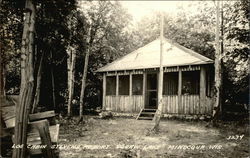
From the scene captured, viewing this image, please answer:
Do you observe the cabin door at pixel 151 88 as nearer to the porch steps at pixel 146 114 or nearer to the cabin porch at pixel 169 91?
the cabin porch at pixel 169 91

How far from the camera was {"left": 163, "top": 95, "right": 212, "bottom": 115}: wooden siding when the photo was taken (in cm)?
1611

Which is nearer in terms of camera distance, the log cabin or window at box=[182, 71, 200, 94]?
the log cabin

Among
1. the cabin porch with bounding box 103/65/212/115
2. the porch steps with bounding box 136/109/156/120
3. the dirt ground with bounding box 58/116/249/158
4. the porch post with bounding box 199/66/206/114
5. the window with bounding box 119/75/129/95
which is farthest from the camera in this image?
the window with bounding box 119/75/129/95

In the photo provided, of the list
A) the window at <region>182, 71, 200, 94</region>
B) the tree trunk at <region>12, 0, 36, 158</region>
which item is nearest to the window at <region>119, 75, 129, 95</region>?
the window at <region>182, 71, 200, 94</region>

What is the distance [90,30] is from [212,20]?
10.6m

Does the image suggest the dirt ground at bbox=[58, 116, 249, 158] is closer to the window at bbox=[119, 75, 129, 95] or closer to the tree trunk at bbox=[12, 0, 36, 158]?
the tree trunk at bbox=[12, 0, 36, 158]

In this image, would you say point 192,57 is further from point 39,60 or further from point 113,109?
point 39,60

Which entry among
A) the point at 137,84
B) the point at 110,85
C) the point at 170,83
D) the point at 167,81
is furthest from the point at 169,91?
the point at 110,85

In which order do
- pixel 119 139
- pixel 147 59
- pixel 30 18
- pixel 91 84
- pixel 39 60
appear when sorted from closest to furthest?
pixel 30 18 → pixel 39 60 → pixel 119 139 → pixel 147 59 → pixel 91 84

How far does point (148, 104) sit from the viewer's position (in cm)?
2138

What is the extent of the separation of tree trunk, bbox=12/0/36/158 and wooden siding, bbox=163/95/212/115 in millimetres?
13367

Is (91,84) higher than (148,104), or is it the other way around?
(91,84)


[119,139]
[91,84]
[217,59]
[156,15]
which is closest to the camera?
[119,139]

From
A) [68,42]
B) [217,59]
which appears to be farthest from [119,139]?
[217,59]
